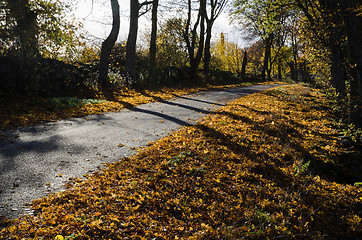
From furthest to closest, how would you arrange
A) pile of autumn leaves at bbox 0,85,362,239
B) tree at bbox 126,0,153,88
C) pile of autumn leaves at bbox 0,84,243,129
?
tree at bbox 126,0,153,88 → pile of autumn leaves at bbox 0,84,243,129 → pile of autumn leaves at bbox 0,85,362,239

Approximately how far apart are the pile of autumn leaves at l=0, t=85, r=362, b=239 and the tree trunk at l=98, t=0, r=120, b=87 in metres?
7.53

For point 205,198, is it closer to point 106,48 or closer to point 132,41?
point 106,48

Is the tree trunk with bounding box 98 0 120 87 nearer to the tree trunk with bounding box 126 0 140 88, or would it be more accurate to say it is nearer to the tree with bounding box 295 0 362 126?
the tree trunk with bounding box 126 0 140 88

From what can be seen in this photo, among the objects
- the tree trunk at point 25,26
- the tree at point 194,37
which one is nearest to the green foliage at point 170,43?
the tree at point 194,37

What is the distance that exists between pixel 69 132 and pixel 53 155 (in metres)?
1.32

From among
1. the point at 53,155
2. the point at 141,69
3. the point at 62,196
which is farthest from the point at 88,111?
the point at 141,69

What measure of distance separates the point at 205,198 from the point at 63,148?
287 cm

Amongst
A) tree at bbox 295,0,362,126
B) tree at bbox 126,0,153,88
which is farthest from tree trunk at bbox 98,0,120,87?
tree at bbox 295,0,362,126

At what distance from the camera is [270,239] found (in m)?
2.60

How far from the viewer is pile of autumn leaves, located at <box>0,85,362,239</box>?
248 centimetres

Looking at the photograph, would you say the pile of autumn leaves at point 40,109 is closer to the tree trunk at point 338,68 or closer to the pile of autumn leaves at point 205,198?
the pile of autumn leaves at point 205,198

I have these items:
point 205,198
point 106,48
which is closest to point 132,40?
point 106,48

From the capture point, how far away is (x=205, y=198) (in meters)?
3.21

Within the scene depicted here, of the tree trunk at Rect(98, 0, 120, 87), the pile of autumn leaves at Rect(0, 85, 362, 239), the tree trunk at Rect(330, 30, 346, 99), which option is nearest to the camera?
the pile of autumn leaves at Rect(0, 85, 362, 239)
